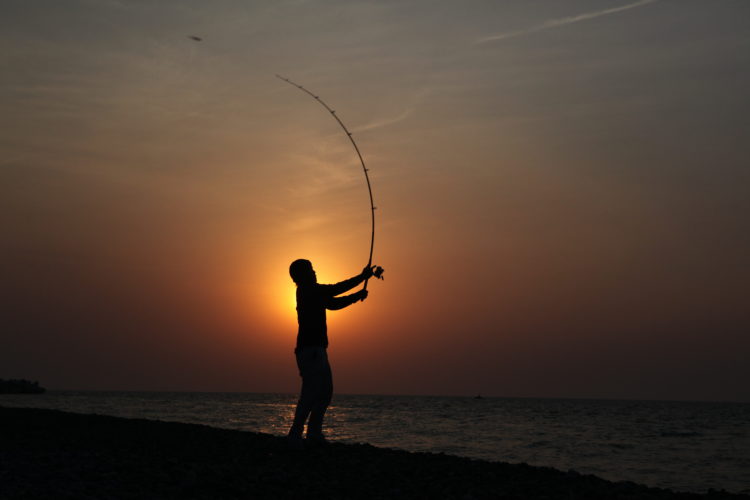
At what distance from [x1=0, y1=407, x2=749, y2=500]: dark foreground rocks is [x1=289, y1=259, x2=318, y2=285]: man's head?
7.33 feet

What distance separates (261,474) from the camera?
8508 mm

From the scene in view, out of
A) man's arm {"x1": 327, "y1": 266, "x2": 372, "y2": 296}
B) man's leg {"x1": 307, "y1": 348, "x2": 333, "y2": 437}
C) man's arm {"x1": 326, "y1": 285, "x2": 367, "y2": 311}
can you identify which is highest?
man's arm {"x1": 327, "y1": 266, "x2": 372, "y2": 296}

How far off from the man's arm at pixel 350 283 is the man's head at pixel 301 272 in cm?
33

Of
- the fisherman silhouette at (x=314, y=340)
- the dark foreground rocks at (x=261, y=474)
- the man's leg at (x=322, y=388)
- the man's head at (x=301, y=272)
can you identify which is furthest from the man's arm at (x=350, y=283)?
the dark foreground rocks at (x=261, y=474)

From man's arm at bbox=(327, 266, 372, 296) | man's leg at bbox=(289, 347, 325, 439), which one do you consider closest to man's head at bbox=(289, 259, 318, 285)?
→ man's arm at bbox=(327, 266, 372, 296)

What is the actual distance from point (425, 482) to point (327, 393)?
7.41 feet

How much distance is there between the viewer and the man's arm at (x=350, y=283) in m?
10.5

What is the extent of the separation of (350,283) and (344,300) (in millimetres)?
239

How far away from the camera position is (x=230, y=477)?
8266 mm

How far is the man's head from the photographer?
10570 mm

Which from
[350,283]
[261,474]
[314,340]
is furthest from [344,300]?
[261,474]

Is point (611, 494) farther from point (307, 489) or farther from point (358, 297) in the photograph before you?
point (358, 297)

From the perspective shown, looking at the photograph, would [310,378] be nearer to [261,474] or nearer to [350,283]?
[350,283]

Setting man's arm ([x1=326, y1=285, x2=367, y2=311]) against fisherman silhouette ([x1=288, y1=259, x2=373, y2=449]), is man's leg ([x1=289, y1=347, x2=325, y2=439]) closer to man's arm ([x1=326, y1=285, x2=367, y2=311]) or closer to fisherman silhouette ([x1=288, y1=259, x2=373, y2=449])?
fisherman silhouette ([x1=288, y1=259, x2=373, y2=449])
